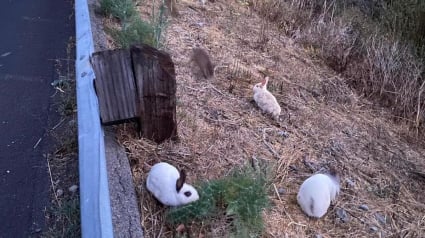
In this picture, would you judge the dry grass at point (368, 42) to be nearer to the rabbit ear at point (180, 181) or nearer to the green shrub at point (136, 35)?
the green shrub at point (136, 35)

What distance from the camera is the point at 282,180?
3.64 m

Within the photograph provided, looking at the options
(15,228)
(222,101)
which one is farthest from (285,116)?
(15,228)

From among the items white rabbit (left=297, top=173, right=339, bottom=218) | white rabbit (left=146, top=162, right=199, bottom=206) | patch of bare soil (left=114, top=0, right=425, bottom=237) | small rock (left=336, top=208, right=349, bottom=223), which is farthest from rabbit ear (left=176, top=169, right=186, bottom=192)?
small rock (left=336, top=208, right=349, bottom=223)

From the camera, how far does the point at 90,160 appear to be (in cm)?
247

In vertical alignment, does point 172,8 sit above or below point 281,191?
below

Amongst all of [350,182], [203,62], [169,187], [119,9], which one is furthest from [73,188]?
[119,9]

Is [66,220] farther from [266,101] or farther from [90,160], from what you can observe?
[266,101]

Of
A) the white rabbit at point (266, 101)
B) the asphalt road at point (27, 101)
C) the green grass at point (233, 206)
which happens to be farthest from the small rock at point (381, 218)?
the asphalt road at point (27, 101)

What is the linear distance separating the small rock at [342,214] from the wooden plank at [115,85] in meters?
1.48

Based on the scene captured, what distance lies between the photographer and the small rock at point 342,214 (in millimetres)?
3422

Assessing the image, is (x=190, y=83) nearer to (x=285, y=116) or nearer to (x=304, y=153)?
(x=285, y=116)

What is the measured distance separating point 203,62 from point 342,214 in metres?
2.24

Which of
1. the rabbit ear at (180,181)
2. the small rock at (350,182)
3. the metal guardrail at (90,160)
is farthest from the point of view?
the small rock at (350,182)

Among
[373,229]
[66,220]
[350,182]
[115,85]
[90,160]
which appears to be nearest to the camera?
[90,160]
